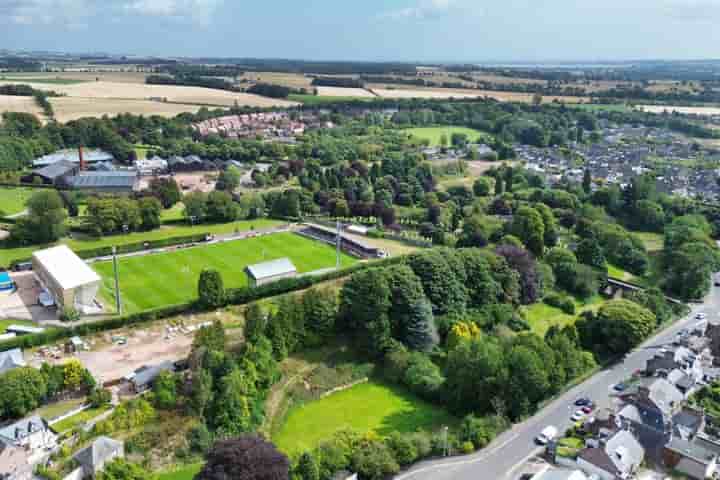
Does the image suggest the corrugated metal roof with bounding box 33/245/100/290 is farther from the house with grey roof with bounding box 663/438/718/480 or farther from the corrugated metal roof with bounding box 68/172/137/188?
the house with grey roof with bounding box 663/438/718/480

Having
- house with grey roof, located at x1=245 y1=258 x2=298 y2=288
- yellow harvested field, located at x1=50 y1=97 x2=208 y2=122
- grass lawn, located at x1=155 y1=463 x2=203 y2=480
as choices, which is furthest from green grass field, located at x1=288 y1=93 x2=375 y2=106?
grass lawn, located at x1=155 y1=463 x2=203 y2=480

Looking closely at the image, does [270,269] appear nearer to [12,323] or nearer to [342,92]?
[12,323]

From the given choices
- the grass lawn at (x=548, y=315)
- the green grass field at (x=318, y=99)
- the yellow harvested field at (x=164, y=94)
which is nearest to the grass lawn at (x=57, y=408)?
the grass lawn at (x=548, y=315)

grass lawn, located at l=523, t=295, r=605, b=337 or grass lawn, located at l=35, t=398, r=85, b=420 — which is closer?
grass lawn, located at l=35, t=398, r=85, b=420

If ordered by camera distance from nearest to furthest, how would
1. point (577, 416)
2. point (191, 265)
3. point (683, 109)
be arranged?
point (577, 416)
point (191, 265)
point (683, 109)

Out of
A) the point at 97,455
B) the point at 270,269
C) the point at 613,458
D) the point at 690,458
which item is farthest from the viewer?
the point at 270,269

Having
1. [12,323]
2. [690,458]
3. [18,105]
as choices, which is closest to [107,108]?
[18,105]

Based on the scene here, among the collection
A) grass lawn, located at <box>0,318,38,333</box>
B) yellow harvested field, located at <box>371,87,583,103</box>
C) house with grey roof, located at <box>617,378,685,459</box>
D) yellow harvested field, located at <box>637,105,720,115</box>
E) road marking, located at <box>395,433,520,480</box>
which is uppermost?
yellow harvested field, located at <box>371,87,583,103</box>
